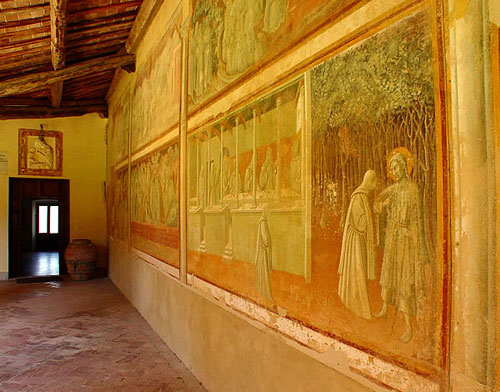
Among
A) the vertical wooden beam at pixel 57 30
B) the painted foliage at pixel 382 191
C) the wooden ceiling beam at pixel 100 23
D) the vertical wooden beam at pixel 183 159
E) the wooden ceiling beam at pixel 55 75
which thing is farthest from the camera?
the wooden ceiling beam at pixel 55 75

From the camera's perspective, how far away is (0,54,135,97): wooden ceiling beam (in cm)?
752

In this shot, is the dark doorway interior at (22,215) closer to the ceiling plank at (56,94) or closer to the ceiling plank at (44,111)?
the ceiling plank at (44,111)

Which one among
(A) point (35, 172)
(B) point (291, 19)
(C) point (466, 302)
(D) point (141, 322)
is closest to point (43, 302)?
(D) point (141, 322)

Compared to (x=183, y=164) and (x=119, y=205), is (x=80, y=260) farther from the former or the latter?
(x=183, y=164)

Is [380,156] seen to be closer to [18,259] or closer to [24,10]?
[24,10]

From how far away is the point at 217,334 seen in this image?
372 cm

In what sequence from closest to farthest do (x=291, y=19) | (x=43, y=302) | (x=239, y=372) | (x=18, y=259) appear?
(x=291, y=19), (x=239, y=372), (x=43, y=302), (x=18, y=259)

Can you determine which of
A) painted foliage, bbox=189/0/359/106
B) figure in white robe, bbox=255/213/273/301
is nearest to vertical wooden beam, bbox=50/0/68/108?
painted foliage, bbox=189/0/359/106

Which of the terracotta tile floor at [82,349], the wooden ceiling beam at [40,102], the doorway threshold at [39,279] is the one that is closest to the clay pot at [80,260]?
the doorway threshold at [39,279]

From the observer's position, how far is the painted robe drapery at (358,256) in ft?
6.47

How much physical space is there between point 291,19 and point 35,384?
13.5 feet

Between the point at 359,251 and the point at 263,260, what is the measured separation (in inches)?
41.2

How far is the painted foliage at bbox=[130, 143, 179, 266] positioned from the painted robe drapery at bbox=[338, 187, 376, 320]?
3155 millimetres

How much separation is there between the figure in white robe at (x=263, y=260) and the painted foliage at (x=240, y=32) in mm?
1238
